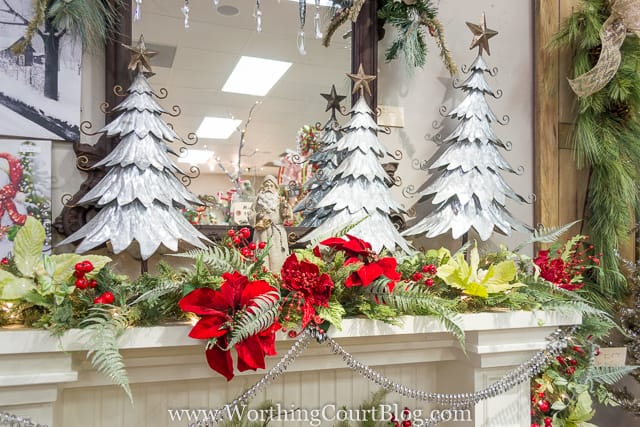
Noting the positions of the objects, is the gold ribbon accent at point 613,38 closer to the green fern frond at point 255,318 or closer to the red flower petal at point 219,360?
the green fern frond at point 255,318

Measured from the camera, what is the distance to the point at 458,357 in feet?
3.98

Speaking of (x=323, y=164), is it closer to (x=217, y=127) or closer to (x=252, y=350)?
(x=217, y=127)

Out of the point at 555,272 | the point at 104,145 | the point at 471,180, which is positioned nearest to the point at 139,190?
the point at 104,145

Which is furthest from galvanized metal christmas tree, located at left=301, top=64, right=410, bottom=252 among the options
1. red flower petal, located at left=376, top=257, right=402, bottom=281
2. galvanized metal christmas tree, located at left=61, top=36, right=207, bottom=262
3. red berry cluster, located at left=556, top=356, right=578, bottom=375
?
red berry cluster, located at left=556, top=356, right=578, bottom=375

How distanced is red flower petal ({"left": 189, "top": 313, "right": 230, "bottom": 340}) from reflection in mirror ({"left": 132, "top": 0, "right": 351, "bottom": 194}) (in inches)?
21.2

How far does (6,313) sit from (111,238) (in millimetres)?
270

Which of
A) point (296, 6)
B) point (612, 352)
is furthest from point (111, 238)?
point (612, 352)

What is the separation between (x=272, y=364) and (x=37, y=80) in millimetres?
970

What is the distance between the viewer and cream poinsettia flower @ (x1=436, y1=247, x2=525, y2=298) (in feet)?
3.55

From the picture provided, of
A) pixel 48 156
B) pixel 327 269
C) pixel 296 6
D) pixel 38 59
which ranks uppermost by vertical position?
pixel 296 6

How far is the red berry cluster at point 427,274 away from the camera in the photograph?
3.53 feet

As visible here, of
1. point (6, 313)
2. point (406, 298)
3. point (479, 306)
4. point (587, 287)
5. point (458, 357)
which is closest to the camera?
point (6, 313)

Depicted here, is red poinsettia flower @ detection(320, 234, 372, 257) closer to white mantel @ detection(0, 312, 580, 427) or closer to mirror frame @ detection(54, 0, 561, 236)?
white mantel @ detection(0, 312, 580, 427)

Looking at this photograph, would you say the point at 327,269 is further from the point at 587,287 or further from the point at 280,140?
the point at 587,287
